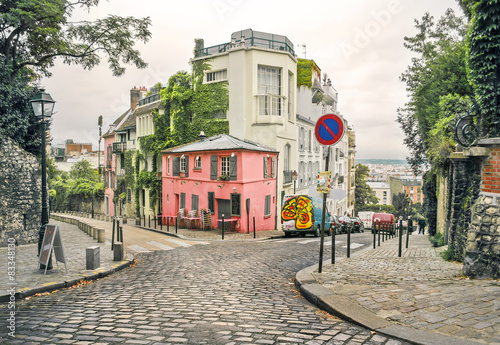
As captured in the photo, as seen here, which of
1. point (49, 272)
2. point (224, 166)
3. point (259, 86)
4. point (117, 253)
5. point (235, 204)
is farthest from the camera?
point (259, 86)

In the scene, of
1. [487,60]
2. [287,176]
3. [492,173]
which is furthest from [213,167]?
→ [492,173]

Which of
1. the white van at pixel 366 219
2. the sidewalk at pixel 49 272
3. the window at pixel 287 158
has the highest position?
the window at pixel 287 158

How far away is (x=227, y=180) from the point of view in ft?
71.6

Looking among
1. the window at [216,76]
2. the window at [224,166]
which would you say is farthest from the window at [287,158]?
the window at [216,76]

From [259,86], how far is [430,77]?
11367 millimetres

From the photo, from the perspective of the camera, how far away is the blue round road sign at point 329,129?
7270 mm

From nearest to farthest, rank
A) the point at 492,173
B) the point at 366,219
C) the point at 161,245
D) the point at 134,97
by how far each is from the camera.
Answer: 1. the point at 492,173
2. the point at 161,245
3. the point at 366,219
4. the point at 134,97

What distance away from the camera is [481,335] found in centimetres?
391

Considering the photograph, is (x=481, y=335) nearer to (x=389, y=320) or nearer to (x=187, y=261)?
(x=389, y=320)

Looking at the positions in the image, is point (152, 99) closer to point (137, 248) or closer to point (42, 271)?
point (137, 248)

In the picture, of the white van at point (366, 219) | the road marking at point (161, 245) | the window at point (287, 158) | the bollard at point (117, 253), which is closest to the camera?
the bollard at point (117, 253)

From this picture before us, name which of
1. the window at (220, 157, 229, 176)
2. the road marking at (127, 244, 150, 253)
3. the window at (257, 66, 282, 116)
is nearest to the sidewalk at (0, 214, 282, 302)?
the road marking at (127, 244, 150, 253)

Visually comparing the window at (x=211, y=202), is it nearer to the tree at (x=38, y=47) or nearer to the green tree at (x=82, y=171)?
the tree at (x=38, y=47)

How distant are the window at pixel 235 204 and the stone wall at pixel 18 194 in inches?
408
